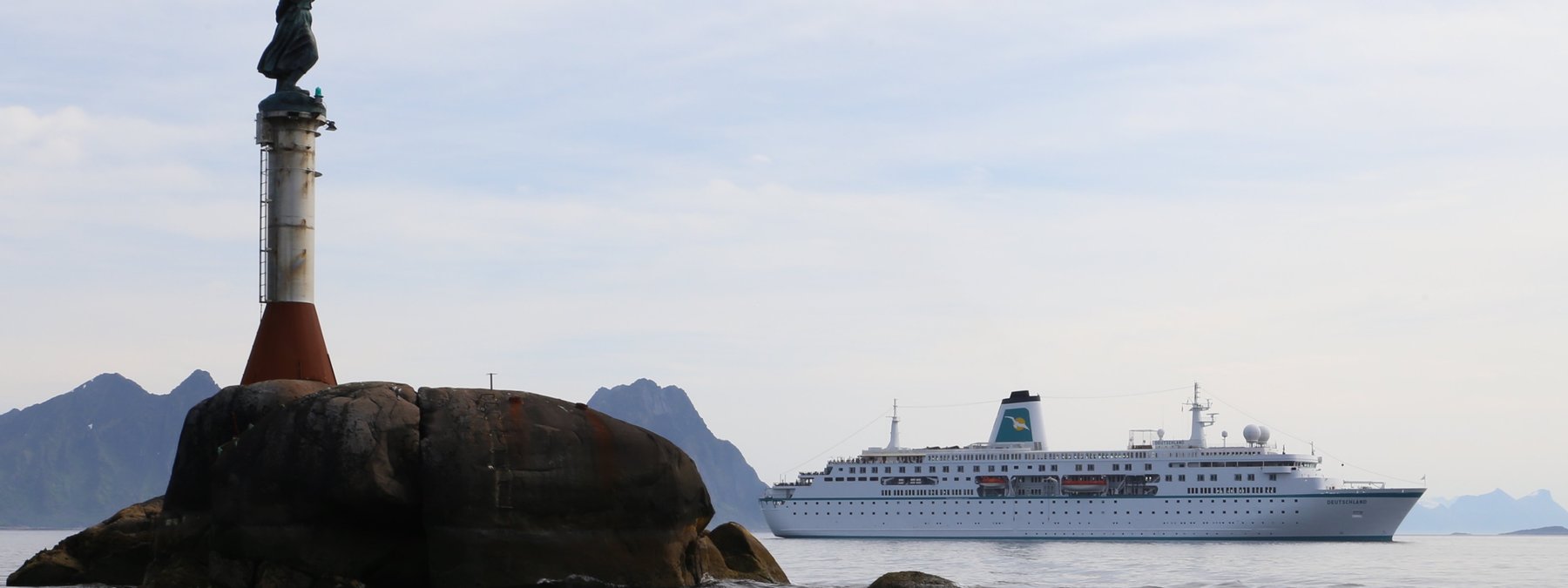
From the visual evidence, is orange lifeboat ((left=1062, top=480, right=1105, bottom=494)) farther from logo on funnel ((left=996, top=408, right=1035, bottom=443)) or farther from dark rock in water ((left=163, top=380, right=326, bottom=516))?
dark rock in water ((left=163, top=380, right=326, bottom=516))

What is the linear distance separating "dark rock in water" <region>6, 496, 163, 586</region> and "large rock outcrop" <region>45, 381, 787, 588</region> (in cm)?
396

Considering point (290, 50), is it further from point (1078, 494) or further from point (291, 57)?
point (1078, 494)

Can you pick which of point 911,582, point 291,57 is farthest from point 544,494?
point 291,57

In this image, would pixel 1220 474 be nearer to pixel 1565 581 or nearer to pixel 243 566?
pixel 1565 581

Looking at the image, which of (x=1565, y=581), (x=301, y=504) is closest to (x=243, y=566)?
(x=301, y=504)

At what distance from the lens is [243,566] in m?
24.8

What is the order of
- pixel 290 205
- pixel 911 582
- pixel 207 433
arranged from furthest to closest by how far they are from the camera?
1. pixel 290 205
2. pixel 911 582
3. pixel 207 433

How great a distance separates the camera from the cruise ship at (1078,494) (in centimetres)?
8281

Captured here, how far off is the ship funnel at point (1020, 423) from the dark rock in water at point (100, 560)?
219 ft

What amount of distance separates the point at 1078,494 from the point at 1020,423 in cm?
651

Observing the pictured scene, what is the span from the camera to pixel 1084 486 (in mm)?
88125

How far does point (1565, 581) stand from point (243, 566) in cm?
3605

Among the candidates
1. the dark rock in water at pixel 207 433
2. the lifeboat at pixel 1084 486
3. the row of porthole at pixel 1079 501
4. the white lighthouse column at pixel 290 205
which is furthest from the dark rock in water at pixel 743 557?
the lifeboat at pixel 1084 486

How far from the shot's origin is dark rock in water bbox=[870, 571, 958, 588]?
97.0 ft
